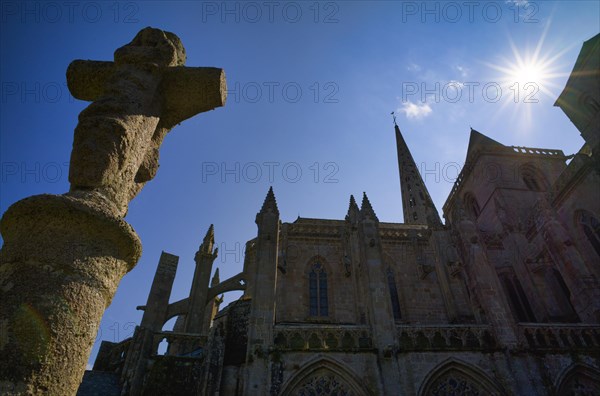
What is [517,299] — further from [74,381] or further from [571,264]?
[74,381]

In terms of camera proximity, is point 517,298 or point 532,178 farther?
point 532,178

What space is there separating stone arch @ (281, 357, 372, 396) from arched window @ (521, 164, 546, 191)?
58.4 ft

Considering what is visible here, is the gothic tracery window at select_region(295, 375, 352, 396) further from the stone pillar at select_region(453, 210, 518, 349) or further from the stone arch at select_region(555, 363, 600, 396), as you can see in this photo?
the stone arch at select_region(555, 363, 600, 396)

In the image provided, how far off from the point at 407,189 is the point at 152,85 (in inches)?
1153

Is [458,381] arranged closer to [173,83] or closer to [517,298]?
[517,298]

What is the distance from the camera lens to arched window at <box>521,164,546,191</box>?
67.1 ft

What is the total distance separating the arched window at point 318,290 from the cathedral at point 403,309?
51 mm

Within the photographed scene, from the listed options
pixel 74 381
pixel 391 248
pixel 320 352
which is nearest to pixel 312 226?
pixel 391 248

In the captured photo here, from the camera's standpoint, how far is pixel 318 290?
1559 cm

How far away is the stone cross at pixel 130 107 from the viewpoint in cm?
218

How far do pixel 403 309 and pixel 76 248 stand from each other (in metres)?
15.4

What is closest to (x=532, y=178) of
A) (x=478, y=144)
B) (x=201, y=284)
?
(x=478, y=144)

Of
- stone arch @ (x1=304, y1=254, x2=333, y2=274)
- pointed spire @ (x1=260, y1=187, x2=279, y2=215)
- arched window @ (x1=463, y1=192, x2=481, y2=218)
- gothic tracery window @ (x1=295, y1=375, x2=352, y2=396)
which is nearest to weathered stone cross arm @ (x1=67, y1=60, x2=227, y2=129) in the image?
gothic tracery window @ (x1=295, y1=375, x2=352, y2=396)

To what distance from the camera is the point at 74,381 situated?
1.63 m
